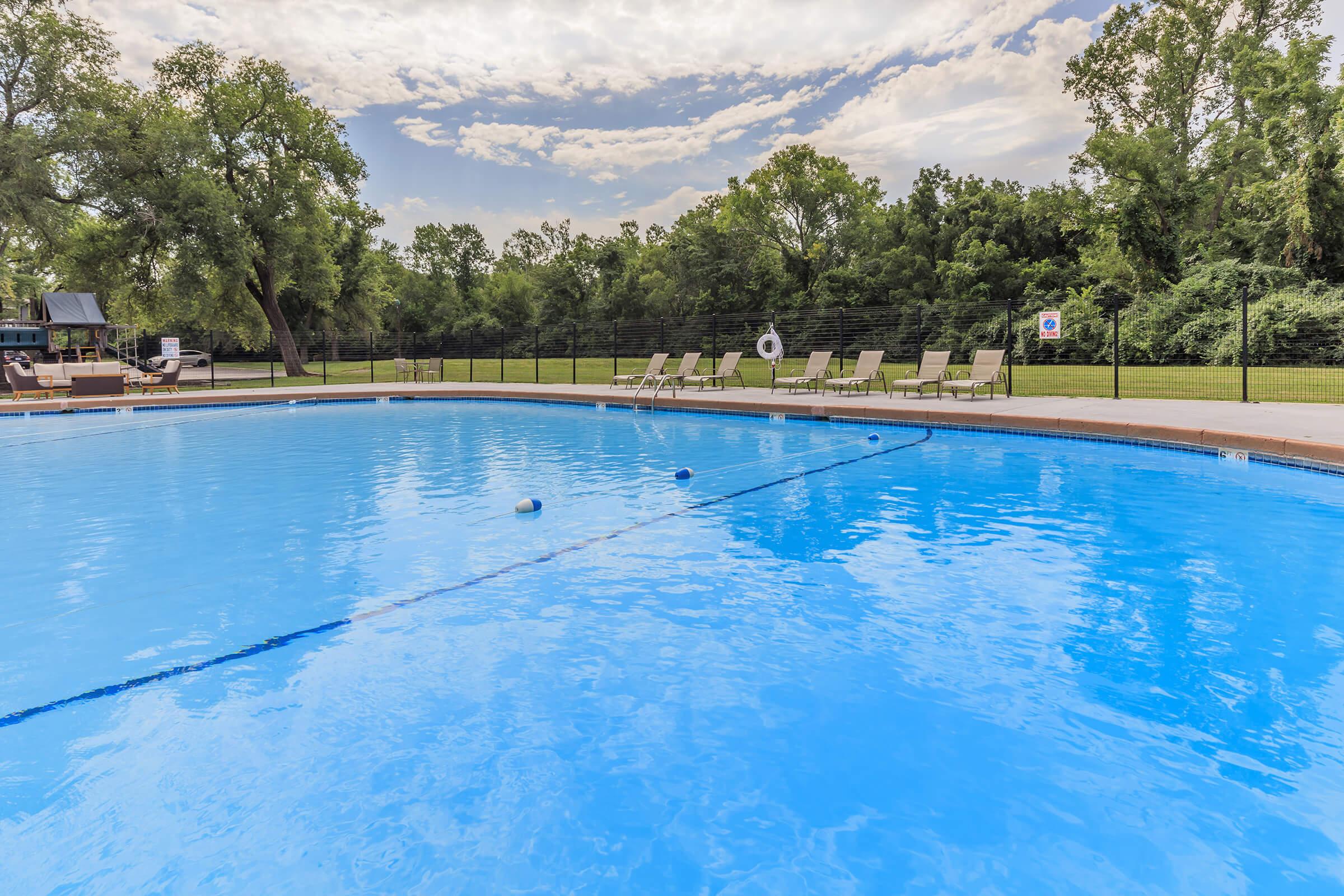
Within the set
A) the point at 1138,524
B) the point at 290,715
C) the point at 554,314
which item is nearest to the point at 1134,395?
the point at 1138,524

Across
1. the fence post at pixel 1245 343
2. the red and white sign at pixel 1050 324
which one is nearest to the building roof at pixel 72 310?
the red and white sign at pixel 1050 324

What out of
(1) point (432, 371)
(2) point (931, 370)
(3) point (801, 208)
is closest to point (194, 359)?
(1) point (432, 371)

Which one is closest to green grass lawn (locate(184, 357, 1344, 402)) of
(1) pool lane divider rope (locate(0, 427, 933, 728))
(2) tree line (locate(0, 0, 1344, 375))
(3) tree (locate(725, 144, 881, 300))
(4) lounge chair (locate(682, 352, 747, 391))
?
(4) lounge chair (locate(682, 352, 747, 391))

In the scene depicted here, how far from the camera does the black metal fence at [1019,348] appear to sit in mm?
16844

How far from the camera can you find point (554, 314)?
183ft

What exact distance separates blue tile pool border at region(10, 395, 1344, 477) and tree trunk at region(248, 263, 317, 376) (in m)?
12.2

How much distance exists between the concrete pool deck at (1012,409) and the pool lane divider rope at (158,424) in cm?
19

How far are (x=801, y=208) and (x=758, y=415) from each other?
33.8 meters

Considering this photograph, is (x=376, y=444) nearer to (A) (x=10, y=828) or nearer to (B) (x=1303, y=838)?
(A) (x=10, y=828)

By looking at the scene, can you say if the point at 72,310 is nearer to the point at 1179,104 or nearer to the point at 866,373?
the point at 866,373

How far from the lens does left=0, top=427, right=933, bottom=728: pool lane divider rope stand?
3298 mm

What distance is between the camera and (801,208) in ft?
148

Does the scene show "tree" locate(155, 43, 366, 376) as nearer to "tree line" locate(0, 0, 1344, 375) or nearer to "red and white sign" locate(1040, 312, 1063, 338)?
"tree line" locate(0, 0, 1344, 375)

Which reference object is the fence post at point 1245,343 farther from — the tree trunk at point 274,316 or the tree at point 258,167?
the tree trunk at point 274,316
